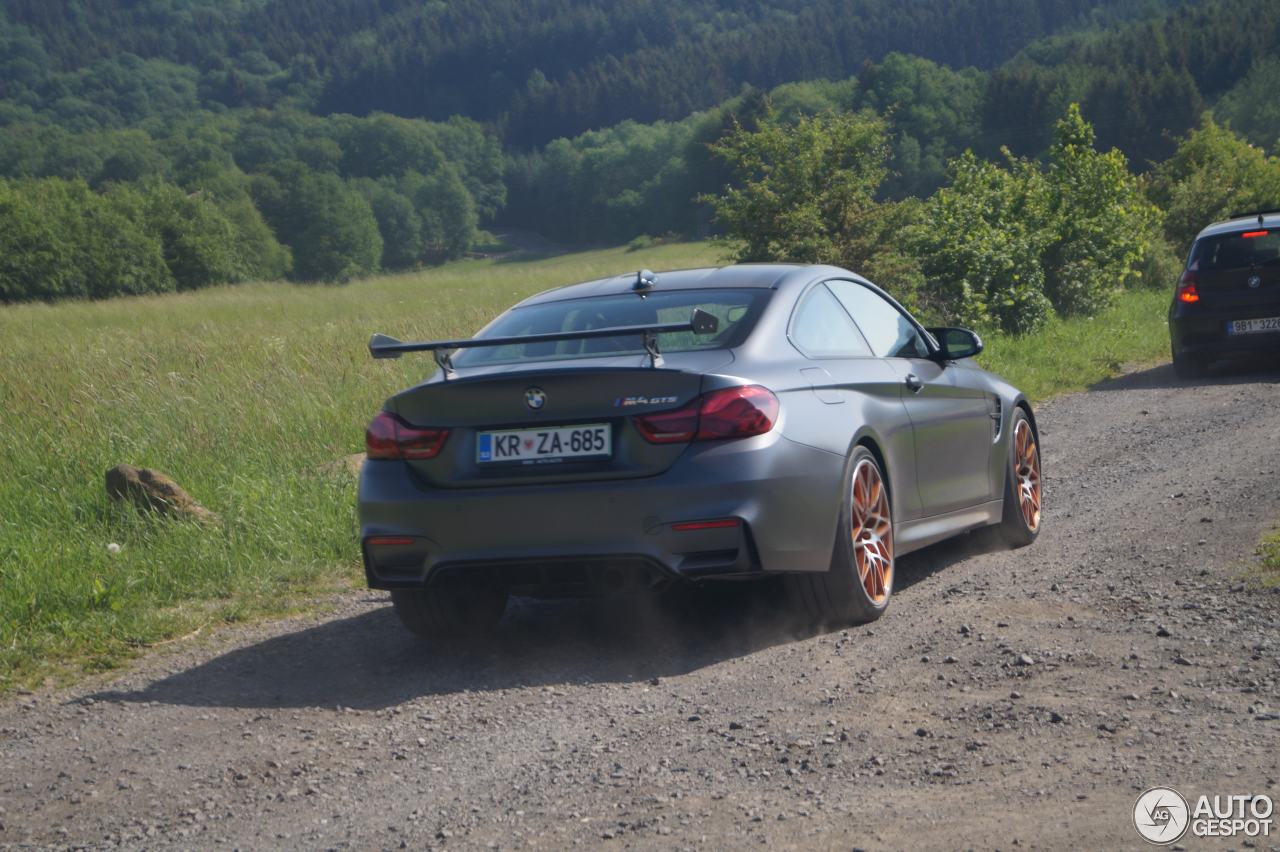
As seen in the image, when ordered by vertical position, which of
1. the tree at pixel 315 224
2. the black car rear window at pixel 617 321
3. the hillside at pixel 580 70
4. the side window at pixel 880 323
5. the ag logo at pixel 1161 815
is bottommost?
the tree at pixel 315 224

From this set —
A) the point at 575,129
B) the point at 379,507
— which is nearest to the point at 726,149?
the point at 379,507

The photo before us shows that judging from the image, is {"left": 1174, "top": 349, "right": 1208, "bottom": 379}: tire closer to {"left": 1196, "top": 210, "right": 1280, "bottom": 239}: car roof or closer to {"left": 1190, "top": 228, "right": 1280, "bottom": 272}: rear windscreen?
{"left": 1190, "top": 228, "right": 1280, "bottom": 272}: rear windscreen

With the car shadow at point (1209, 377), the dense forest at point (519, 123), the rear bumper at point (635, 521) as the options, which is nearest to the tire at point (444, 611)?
the rear bumper at point (635, 521)

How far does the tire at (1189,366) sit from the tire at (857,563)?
10.7m

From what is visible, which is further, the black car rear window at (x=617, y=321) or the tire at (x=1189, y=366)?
the tire at (x=1189, y=366)

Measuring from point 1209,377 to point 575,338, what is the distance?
1207cm

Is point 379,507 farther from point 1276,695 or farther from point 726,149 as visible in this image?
point 726,149

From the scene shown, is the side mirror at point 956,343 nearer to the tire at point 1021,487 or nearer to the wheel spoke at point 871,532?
the tire at point 1021,487

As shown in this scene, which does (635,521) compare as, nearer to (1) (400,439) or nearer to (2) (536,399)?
(2) (536,399)

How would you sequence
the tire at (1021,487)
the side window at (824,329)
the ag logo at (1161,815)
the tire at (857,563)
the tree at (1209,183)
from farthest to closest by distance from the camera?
the tree at (1209,183), the tire at (1021,487), the side window at (824,329), the tire at (857,563), the ag logo at (1161,815)

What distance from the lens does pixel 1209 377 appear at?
15.5 m

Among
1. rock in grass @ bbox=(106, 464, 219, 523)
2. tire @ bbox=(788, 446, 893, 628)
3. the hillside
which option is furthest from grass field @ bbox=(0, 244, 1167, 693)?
the hillside

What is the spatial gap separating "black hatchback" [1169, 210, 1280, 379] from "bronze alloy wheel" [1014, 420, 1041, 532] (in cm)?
851

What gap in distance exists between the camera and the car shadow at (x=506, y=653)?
16.8ft
